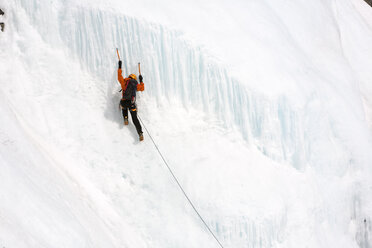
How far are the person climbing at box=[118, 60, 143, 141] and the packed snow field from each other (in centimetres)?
39

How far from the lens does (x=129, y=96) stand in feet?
19.8

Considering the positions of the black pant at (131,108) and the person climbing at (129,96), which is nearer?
the person climbing at (129,96)

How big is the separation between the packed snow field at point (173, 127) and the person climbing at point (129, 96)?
0.39 metres

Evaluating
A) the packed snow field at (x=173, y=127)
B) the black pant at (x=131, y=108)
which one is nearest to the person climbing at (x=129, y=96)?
the black pant at (x=131, y=108)

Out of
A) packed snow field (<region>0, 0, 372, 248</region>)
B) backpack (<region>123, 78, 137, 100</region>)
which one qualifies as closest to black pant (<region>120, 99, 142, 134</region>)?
backpack (<region>123, 78, 137, 100</region>)

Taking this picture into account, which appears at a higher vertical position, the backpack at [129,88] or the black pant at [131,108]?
the backpack at [129,88]

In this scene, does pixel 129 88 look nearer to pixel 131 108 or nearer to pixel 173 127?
pixel 131 108

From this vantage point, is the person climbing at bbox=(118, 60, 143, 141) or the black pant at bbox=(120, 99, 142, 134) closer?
the person climbing at bbox=(118, 60, 143, 141)

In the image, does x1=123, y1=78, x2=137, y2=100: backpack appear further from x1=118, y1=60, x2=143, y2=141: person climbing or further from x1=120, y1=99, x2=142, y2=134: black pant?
x1=120, y1=99, x2=142, y2=134: black pant

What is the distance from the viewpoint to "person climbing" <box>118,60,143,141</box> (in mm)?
6047

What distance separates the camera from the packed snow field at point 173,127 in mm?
6078

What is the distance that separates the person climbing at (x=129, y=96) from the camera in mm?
6047

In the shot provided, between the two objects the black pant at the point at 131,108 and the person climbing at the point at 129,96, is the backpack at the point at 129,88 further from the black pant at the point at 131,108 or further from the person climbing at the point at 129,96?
the black pant at the point at 131,108

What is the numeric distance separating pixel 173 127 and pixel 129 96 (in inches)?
50.1
